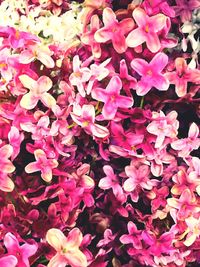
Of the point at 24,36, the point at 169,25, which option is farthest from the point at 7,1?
the point at 169,25

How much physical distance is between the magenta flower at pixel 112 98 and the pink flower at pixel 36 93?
100mm

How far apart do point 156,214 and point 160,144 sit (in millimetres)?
169

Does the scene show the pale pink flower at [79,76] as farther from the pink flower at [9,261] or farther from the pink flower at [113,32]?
the pink flower at [9,261]

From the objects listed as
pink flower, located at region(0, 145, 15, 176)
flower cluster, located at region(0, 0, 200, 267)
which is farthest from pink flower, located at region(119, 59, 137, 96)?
pink flower, located at region(0, 145, 15, 176)

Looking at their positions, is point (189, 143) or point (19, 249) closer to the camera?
point (19, 249)

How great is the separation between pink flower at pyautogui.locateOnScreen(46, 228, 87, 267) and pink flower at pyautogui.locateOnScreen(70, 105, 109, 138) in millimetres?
213

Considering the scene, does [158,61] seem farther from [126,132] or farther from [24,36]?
[24,36]

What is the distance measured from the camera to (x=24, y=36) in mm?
1271

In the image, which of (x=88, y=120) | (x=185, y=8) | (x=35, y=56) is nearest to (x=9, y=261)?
→ (x=88, y=120)

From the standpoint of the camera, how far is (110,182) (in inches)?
50.7

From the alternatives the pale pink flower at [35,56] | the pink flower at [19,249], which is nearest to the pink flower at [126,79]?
the pale pink flower at [35,56]

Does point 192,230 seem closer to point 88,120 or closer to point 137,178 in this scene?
point 137,178

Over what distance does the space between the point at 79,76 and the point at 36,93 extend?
0.33 ft

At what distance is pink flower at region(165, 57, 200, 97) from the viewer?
1.25m
